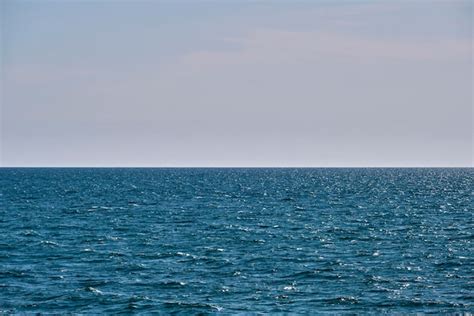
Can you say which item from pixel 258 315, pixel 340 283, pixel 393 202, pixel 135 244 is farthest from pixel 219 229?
pixel 393 202

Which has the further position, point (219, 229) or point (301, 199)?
point (301, 199)

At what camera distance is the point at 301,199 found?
388 feet

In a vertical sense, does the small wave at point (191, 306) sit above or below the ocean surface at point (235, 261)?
below

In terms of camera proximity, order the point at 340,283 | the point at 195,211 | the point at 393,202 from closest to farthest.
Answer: the point at 340,283, the point at 195,211, the point at 393,202

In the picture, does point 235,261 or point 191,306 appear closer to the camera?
point 191,306

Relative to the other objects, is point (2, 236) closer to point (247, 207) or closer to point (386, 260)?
point (386, 260)

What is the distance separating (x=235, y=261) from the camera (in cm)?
5150

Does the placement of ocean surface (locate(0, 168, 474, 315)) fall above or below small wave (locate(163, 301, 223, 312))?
above

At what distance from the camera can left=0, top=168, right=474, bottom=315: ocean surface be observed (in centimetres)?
3916

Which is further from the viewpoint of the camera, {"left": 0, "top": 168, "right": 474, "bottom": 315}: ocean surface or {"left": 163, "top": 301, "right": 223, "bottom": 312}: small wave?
{"left": 0, "top": 168, "right": 474, "bottom": 315}: ocean surface

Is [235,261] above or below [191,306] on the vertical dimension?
above

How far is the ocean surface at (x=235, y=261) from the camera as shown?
39156 millimetres

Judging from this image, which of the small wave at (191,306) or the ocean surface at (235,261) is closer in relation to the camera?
the small wave at (191,306)

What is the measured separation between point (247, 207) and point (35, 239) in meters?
42.9
